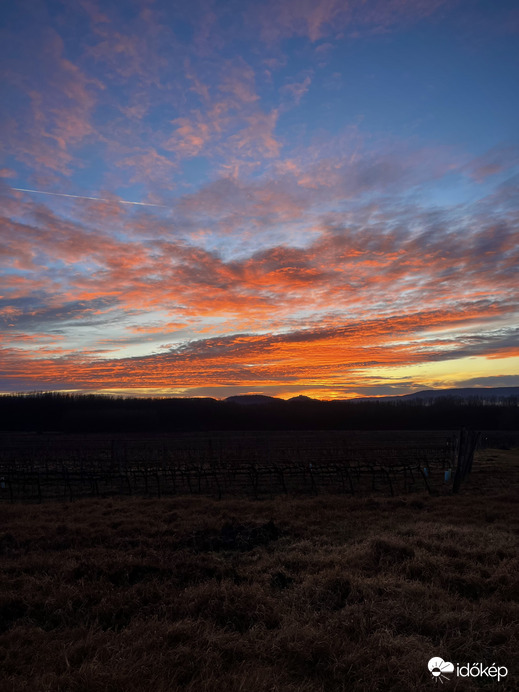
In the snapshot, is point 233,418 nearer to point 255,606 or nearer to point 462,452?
point 462,452

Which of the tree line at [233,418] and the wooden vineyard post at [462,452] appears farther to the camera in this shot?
the tree line at [233,418]

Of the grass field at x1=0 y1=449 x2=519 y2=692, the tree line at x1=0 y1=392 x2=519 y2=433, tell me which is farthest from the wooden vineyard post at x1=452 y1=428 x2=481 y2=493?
the tree line at x1=0 y1=392 x2=519 y2=433

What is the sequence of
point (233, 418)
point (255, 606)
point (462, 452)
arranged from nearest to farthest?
point (255, 606), point (462, 452), point (233, 418)

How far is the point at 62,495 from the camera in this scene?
63.6ft

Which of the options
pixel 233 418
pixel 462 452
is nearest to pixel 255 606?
pixel 462 452

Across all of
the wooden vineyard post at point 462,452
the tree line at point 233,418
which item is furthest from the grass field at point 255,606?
the tree line at point 233,418

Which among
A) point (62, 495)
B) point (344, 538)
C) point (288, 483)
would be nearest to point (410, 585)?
point (344, 538)

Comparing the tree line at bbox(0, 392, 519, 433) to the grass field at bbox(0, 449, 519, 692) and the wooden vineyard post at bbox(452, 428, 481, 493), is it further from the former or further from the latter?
the grass field at bbox(0, 449, 519, 692)

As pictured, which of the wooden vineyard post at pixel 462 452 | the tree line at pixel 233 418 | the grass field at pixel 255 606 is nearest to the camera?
the grass field at pixel 255 606

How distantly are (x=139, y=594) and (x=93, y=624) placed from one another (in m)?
0.99

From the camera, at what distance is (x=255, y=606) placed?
5.60 meters

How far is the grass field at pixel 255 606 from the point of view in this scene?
4.13 m

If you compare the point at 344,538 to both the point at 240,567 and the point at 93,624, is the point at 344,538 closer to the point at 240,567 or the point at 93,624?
the point at 240,567

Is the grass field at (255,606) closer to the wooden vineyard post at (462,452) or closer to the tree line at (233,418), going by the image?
the wooden vineyard post at (462,452)
